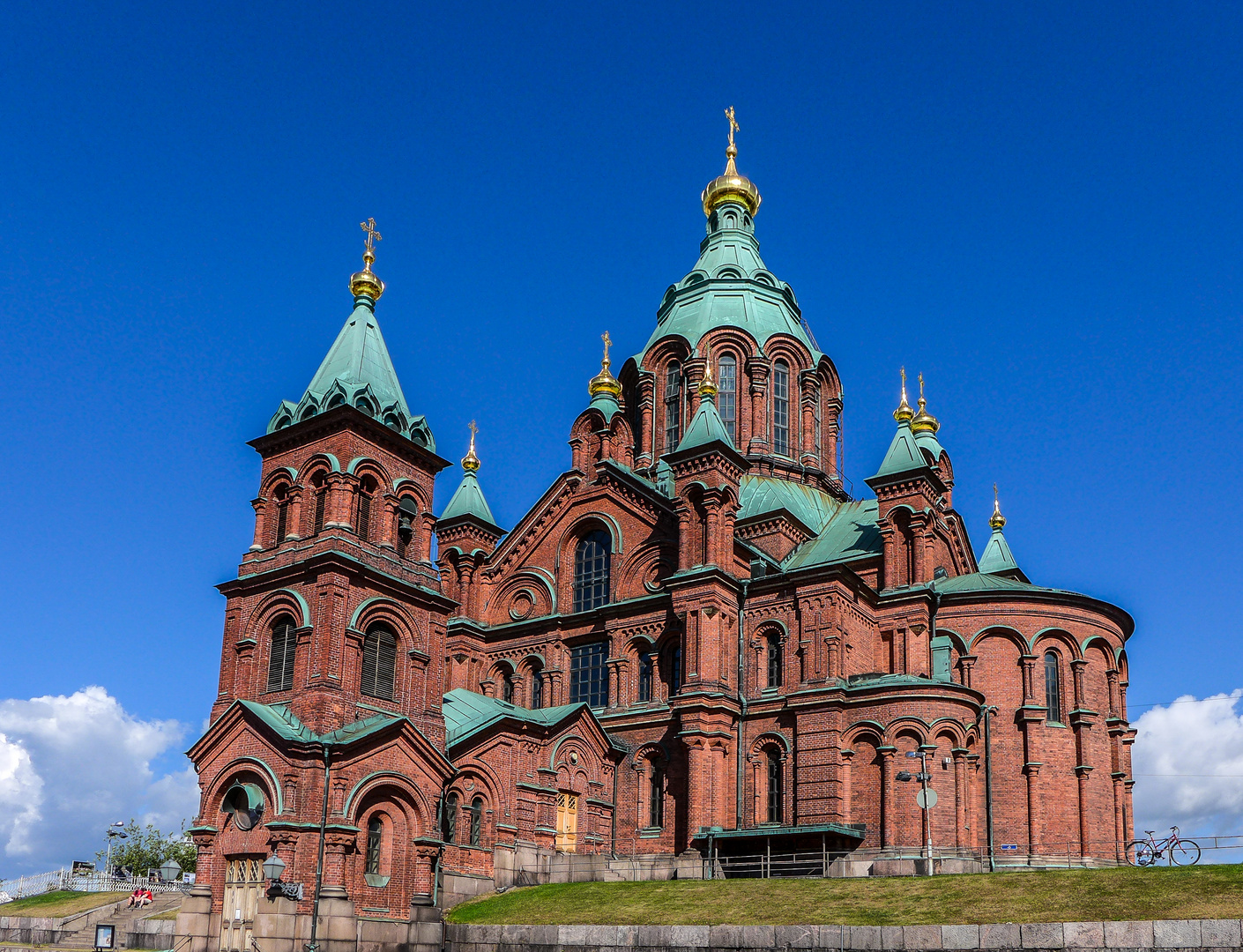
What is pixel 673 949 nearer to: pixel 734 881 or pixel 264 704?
pixel 734 881

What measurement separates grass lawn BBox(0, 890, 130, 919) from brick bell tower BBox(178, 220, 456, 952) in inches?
441

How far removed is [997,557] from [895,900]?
2155 centimetres

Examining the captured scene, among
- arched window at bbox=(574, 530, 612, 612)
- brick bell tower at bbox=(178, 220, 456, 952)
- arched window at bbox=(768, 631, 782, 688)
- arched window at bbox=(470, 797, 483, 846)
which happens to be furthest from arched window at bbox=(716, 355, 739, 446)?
arched window at bbox=(470, 797, 483, 846)

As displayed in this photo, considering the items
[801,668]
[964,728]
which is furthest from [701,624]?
[964,728]

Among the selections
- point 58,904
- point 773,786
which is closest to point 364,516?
point 773,786

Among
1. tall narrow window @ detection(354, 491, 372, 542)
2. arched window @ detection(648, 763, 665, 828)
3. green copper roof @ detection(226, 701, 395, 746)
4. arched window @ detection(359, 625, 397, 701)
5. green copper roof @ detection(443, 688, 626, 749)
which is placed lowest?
arched window @ detection(648, 763, 665, 828)

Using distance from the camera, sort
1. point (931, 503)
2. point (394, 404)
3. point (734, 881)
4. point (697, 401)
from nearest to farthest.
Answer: point (734, 881)
point (394, 404)
point (931, 503)
point (697, 401)

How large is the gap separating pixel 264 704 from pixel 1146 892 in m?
20.1

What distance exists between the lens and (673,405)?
49.2 m

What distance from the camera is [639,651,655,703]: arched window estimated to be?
128ft

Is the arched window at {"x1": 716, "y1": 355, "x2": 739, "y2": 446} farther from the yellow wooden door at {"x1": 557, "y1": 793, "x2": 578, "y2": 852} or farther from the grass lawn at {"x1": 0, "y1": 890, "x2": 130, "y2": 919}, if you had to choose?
the grass lawn at {"x1": 0, "y1": 890, "x2": 130, "y2": 919}

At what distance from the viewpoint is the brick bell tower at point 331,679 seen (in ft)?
91.7

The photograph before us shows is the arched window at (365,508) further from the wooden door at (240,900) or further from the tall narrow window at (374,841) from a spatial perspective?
the wooden door at (240,900)

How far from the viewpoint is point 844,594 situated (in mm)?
36250
